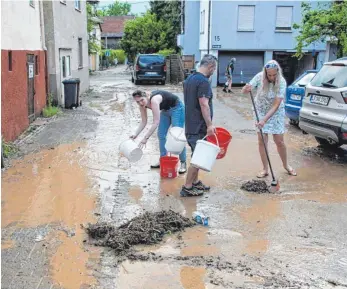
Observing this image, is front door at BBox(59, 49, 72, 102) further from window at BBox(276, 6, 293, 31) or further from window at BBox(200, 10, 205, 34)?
window at BBox(276, 6, 293, 31)

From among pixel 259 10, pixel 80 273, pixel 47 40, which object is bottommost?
pixel 80 273

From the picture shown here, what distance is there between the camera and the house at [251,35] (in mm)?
25031

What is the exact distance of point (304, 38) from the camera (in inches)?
666

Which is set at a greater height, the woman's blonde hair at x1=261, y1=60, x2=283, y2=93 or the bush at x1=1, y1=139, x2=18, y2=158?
the woman's blonde hair at x1=261, y1=60, x2=283, y2=93

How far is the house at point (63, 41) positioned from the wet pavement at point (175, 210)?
5.38 meters

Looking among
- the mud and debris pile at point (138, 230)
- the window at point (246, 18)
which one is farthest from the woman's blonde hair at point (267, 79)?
the window at point (246, 18)

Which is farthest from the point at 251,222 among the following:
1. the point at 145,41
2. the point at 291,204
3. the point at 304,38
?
the point at 145,41

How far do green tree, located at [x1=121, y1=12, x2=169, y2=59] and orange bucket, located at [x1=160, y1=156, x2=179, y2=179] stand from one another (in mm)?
33336

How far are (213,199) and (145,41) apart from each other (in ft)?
115

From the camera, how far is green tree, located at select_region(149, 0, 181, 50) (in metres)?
38.2

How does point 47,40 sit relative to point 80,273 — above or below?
above

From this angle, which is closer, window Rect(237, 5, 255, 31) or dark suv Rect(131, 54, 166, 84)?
window Rect(237, 5, 255, 31)

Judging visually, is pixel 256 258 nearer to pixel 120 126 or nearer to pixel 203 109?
pixel 203 109

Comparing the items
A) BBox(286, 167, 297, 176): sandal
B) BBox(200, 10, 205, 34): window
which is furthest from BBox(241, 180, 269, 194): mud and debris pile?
BBox(200, 10, 205, 34): window
